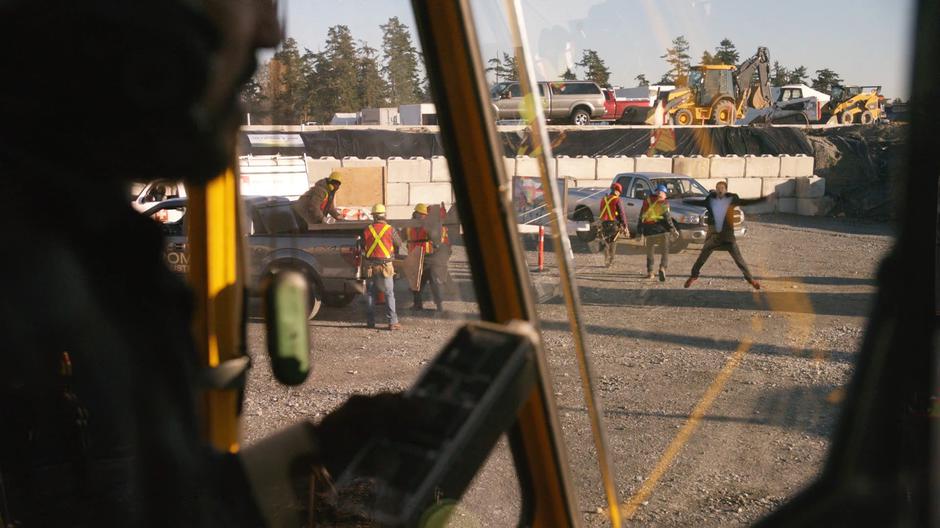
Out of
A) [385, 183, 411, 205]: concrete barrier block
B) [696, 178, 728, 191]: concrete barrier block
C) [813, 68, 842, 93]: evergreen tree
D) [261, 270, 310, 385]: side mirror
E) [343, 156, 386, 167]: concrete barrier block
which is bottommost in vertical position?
[261, 270, 310, 385]: side mirror

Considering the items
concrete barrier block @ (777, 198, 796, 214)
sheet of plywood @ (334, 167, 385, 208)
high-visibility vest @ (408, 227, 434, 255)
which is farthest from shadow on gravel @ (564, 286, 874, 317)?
sheet of plywood @ (334, 167, 385, 208)

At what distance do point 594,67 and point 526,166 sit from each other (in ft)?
0.54

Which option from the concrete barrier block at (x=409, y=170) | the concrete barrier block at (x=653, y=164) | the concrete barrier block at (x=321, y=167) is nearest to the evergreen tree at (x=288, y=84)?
the concrete barrier block at (x=321, y=167)

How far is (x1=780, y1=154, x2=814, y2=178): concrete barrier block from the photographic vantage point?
112cm

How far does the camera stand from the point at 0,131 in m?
0.99

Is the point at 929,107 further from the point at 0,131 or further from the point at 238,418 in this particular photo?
the point at 238,418

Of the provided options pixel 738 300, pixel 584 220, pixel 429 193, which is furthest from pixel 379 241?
pixel 738 300

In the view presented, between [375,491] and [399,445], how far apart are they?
0.25 feet

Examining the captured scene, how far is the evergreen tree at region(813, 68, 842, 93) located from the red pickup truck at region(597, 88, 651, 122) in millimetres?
206

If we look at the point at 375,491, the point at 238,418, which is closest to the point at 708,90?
the point at 375,491

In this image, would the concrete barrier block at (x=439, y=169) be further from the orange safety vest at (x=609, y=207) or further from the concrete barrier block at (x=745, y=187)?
the concrete barrier block at (x=745, y=187)

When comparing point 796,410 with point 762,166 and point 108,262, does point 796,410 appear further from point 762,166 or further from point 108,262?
point 108,262

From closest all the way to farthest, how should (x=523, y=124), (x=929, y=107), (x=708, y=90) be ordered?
(x=929, y=107) < (x=708, y=90) < (x=523, y=124)

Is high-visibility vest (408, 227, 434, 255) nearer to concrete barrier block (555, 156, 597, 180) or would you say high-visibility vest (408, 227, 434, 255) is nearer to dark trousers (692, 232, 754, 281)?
concrete barrier block (555, 156, 597, 180)
